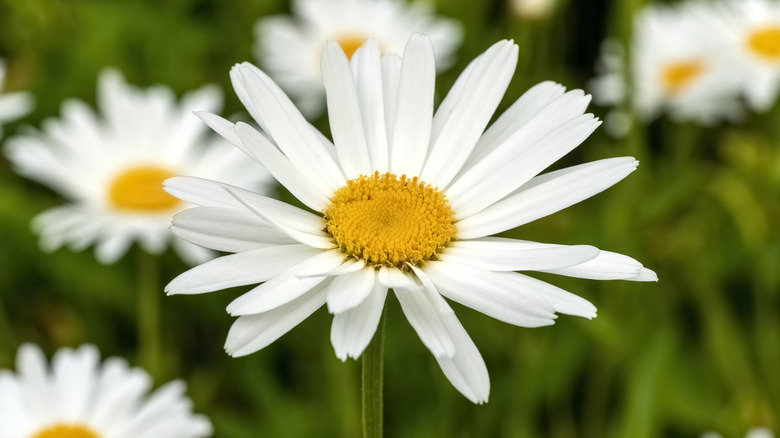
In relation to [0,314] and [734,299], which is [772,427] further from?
[0,314]

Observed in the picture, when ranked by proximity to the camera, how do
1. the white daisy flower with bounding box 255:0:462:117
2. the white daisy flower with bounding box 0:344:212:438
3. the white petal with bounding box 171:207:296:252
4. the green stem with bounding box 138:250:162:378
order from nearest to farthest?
the white petal with bounding box 171:207:296:252, the white daisy flower with bounding box 0:344:212:438, the green stem with bounding box 138:250:162:378, the white daisy flower with bounding box 255:0:462:117

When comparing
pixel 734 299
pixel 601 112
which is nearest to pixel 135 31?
pixel 601 112

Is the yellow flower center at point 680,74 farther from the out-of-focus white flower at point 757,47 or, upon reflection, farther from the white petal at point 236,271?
the white petal at point 236,271

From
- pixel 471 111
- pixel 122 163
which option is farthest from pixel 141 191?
pixel 471 111

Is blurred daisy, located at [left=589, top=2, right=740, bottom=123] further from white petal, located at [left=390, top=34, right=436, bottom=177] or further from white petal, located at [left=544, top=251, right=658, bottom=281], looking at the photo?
white petal, located at [left=544, top=251, right=658, bottom=281]

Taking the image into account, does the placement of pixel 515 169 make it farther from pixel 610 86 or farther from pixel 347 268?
pixel 610 86

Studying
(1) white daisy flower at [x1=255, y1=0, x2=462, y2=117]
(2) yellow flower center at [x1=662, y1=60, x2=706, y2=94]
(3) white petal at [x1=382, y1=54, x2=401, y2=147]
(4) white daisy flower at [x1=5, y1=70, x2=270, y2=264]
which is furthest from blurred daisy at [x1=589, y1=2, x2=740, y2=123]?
(3) white petal at [x1=382, y1=54, x2=401, y2=147]

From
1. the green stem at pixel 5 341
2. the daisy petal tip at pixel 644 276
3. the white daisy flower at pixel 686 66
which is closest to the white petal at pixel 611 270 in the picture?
the daisy petal tip at pixel 644 276
